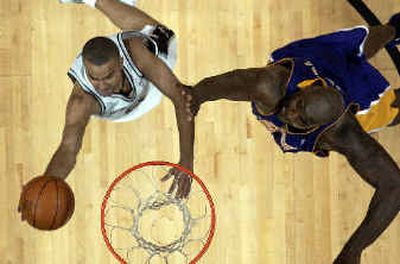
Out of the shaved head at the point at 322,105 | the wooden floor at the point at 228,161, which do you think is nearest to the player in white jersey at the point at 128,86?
the shaved head at the point at 322,105

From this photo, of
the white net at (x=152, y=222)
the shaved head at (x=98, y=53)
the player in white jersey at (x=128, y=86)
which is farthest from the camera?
the white net at (x=152, y=222)

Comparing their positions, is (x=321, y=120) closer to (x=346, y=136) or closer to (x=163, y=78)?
(x=346, y=136)

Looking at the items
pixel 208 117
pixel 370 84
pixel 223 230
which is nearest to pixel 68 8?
pixel 208 117

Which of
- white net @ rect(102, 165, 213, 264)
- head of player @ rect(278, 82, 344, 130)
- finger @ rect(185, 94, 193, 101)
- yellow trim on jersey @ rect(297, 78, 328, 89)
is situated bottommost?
white net @ rect(102, 165, 213, 264)

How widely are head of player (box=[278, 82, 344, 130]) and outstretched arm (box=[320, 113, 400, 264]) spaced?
12 centimetres

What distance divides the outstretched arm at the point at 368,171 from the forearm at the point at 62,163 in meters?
0.81

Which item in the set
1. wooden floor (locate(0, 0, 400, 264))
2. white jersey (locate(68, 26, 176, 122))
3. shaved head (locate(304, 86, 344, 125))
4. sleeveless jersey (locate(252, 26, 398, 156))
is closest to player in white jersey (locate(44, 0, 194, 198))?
white jersey (locate(68, 26, 176, 122))

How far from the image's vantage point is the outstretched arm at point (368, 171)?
6.14 ft

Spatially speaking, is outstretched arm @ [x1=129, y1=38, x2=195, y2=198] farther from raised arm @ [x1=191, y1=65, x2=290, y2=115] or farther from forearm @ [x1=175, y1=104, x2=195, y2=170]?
raised arm @ [x1=191, y1=65, x2=290, y2=115]

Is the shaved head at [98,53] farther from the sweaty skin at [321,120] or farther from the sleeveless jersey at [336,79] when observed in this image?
the sleeveless jersey at [336,79]

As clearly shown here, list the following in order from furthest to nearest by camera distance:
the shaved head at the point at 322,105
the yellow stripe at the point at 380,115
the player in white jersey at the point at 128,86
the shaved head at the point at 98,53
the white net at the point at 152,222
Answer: the white net at the point at 152,222 < the yellow stripe at the point at 380,115 < the player in white jersey at the point at 128,86 < the shaved head at the point at 98,53 < the shaved head at the point at 322,105

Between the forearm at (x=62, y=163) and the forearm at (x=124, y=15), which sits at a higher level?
the forearm at (x=124, y=15)

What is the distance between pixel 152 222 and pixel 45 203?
889mm

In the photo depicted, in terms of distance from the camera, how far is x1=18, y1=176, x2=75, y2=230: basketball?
1.92 metres
